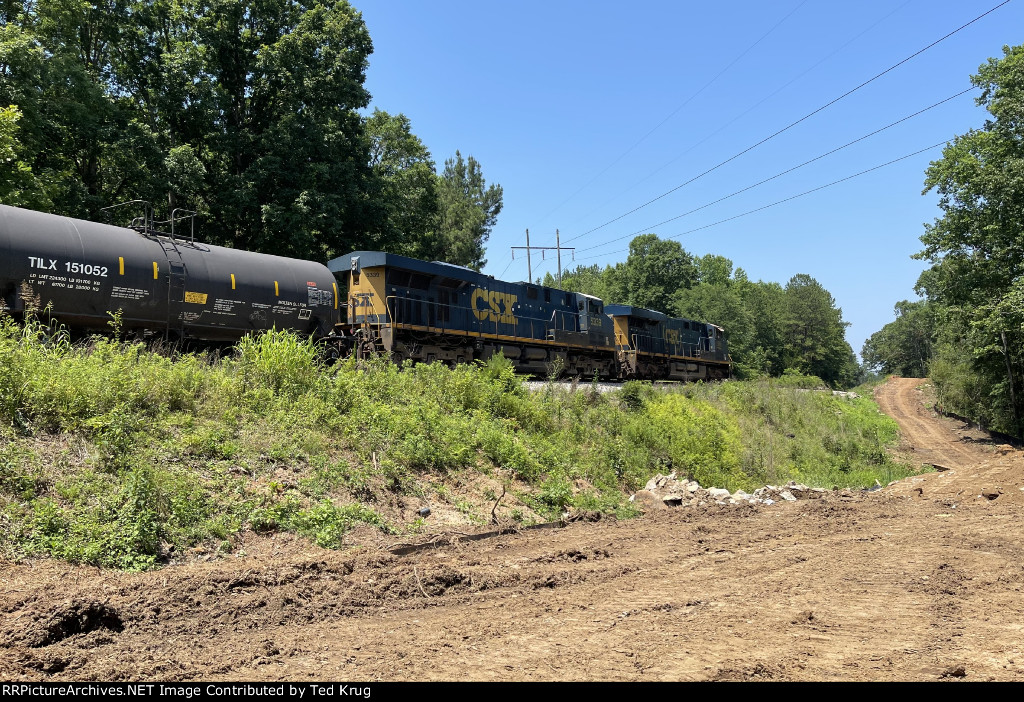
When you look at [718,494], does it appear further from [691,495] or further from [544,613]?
[544,613]

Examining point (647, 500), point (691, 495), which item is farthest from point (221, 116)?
point (691, 495)

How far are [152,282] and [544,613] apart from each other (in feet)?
38.6

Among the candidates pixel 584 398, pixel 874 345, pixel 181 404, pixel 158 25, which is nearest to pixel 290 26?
pixel 158 25

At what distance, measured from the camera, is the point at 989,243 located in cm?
2950

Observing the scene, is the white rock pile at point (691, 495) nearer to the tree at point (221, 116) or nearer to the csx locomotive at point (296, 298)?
the csx locomotive at point (296, 298)

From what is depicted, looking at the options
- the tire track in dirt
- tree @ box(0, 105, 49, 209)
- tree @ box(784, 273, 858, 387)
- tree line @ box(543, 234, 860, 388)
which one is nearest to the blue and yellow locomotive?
tree @ box(0, 105, 49, 209)

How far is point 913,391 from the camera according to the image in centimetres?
6538

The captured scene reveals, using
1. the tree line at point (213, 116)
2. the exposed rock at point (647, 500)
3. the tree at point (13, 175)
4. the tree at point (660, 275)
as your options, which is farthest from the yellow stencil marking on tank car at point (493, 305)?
the tree at point (660, 275)

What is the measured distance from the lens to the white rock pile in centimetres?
1288

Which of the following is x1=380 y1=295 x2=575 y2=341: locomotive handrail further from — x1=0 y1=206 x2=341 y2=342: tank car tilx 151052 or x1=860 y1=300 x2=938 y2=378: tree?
x1=860 y1=300 x2=938 y2=378: tree

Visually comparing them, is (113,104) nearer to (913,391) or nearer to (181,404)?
(181,404)

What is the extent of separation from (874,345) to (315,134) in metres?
172

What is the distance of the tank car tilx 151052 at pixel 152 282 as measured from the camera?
1141cm

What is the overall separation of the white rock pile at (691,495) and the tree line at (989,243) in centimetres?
1726
